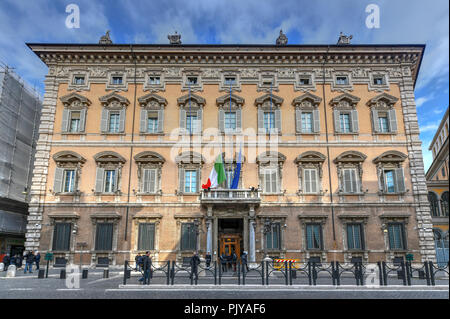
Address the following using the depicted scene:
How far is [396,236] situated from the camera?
22.9 meters

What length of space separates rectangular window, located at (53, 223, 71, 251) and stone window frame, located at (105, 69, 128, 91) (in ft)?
33.7

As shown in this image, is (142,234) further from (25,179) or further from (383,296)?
(383,296)

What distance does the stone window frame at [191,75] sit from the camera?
25688mm

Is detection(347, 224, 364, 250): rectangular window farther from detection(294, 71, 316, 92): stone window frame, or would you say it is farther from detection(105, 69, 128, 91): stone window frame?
detection(105, 69, 128, 91): stone window frame

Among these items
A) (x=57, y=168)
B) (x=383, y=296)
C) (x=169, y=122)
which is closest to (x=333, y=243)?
(x=383, y=296)

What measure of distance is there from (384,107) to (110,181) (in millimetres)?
20483

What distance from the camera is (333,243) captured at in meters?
22.8

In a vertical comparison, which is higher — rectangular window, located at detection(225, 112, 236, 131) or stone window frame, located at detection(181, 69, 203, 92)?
stone window frame, located at detection(181, 69, 203, 92)

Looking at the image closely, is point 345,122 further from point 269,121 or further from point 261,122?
point 261,122

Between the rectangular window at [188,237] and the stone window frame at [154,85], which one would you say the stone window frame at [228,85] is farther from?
the rectangular window at [188,237]

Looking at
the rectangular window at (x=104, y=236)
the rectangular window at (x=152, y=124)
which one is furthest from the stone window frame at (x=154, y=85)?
the rectangular window at (x=104, y=236)

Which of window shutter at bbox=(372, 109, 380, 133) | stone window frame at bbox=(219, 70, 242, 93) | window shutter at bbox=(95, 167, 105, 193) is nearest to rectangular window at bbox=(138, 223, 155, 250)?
window shutter at bbox=(95, 167, 105, 193)

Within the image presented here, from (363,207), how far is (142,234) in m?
15.1

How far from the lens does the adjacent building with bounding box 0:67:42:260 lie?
26375 mm
